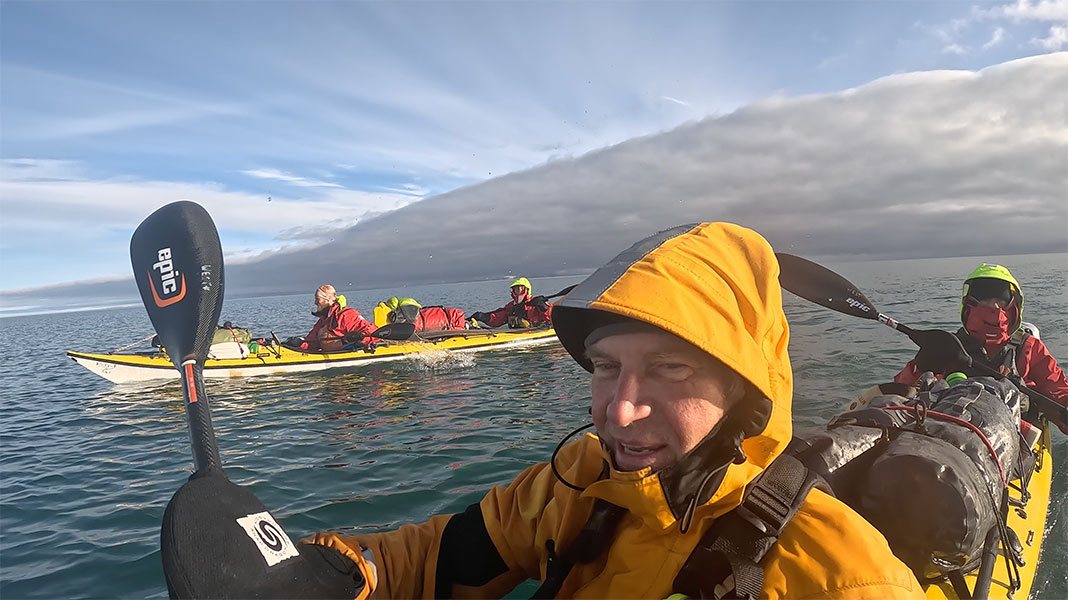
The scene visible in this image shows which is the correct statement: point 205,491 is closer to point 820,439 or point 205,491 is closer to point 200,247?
point 200,247

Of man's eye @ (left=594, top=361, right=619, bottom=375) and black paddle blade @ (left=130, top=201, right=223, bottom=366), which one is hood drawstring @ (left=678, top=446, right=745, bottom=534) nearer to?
man's eye @ (left=594, top=361, right=619, bottom=375)

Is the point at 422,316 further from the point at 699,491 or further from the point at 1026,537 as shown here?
the point at 699,491

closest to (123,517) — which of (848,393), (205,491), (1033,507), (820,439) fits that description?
(205,491)

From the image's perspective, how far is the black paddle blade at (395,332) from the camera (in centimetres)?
1741

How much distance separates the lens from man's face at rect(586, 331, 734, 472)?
1804 mm

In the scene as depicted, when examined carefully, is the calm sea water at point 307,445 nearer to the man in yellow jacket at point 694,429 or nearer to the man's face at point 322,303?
the man's face at point 322,303

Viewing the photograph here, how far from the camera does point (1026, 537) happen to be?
12.6 feet

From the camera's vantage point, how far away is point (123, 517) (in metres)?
6.83

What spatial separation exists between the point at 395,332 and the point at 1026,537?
619 inches

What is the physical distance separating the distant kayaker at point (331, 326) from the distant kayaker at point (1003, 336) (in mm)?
14999

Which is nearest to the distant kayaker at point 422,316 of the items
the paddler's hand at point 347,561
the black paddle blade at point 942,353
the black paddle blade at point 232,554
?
the black paddle blade at point 942,353

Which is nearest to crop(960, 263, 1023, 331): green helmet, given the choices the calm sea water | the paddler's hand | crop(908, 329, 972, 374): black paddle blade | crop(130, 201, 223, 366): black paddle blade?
crop(908, 329, 972, 374): black paddle blade

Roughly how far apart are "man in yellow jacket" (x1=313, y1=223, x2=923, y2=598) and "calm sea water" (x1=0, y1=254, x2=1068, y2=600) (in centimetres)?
428

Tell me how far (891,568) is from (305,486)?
24.3 ft
